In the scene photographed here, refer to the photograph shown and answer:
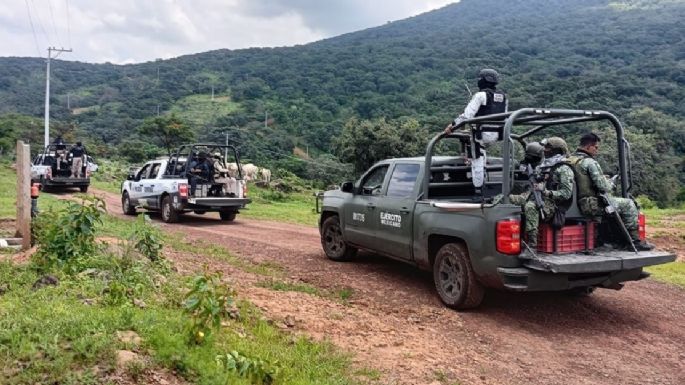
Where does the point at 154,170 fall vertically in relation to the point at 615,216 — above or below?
above

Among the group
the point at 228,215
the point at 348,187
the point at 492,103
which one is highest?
the point at 492,103

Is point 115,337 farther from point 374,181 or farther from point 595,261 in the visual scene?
point 374,181

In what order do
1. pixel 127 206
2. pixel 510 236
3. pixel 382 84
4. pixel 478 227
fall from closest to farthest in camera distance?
pixel 510 236, pixel 478 227, pixel 127 206, pixel 382 84

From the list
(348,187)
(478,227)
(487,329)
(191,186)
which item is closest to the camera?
(487,329)

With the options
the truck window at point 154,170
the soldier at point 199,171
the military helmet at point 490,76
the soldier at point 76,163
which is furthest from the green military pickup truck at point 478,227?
the soldier at point 76,163

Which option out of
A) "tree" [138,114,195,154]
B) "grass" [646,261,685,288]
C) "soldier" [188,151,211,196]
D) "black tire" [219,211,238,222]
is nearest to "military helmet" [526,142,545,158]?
"grass" [646,261,685,288]

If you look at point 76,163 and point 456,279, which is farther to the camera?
point 76,163

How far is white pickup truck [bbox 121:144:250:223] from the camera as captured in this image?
1404 cm

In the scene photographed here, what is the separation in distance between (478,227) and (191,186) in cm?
973

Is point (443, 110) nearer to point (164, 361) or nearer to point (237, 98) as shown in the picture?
point (237, 98)

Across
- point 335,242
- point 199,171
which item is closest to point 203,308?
point 335,242

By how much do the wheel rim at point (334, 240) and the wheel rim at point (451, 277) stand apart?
2.67 metres

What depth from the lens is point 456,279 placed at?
6348mm

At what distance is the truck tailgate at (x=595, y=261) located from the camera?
549cm
